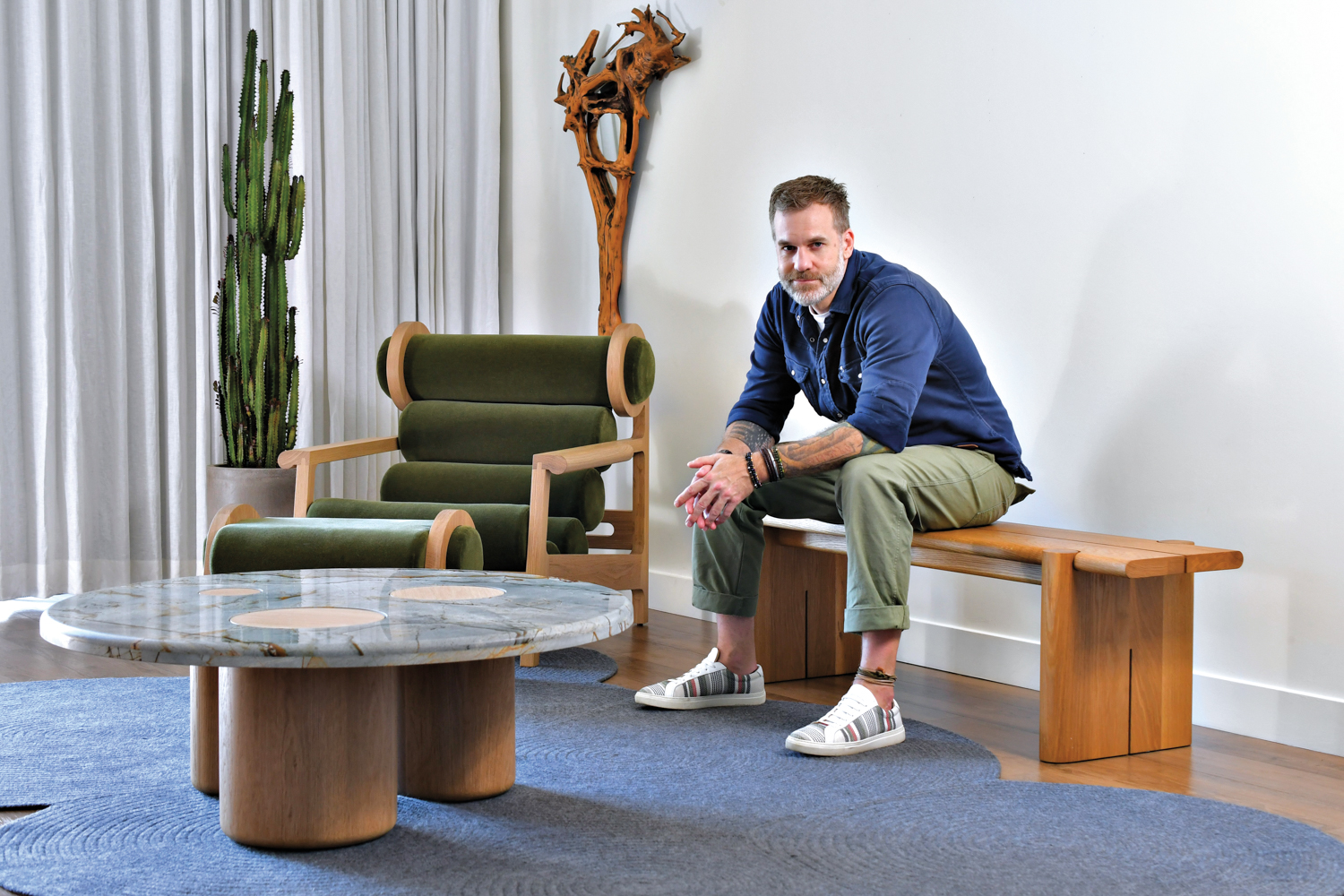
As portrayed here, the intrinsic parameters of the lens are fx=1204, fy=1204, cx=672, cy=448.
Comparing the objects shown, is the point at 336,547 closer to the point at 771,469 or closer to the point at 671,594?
the point at 771,469

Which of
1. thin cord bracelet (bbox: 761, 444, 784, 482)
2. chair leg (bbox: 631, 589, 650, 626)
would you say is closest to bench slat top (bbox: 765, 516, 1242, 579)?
thin cord bracelet (bbox: 761, 444, 784, 482)

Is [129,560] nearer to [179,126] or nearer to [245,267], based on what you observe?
[245,267]

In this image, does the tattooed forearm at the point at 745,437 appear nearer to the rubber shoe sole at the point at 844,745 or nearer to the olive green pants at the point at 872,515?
the olive green pants at the point at 872,515

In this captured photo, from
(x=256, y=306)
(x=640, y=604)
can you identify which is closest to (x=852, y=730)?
(x=640, y=604)

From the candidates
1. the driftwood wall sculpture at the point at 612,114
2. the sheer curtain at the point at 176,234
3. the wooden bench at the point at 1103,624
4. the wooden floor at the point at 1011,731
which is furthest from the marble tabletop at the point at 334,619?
the driftwood wall sculpture at the point at 612,114

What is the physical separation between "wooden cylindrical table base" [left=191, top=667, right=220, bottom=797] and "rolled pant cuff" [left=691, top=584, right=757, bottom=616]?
909mm

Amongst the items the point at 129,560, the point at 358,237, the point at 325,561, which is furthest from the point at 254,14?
the point at 325,561

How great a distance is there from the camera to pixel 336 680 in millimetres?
1455

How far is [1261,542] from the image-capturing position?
2209 mm

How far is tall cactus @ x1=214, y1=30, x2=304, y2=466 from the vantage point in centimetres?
342

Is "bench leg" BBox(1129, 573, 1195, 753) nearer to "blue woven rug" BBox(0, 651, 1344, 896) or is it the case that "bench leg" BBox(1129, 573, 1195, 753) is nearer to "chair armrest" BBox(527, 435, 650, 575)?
"blue woven rug" BBox(0, 651, 1344, 896)

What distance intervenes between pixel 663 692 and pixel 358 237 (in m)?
2.35

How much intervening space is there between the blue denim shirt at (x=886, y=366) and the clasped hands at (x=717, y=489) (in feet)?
Answer: 0.74

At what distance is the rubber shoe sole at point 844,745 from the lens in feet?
6.36
